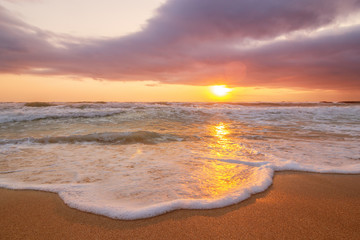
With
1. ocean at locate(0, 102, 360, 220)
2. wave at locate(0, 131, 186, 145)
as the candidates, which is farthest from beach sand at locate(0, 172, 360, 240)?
wave at locate(0, 131, 186, 145)

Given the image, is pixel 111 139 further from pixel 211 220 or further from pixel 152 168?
pixel 211 220

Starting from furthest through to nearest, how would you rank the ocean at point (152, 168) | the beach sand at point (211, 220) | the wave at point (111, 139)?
the wave at point (111, 139)
the ocean at point (152, 168)
the beach sand at point (211, 220)

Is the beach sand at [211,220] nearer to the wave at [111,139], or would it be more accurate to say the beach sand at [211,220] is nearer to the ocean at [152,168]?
the ocean at [152,168]

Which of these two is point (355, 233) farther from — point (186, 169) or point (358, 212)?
point (186, 169)

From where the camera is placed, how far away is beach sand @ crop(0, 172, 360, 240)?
173cm

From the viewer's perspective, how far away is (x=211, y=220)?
6.32ft

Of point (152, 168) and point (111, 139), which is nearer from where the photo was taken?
point (152, 168)

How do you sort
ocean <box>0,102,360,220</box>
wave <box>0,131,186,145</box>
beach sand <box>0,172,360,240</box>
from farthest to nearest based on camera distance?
wave <box>0,131,186,145</box> < ocean <box>0,102,360,220</box> < beach sand <box>0,172,360,240</box>

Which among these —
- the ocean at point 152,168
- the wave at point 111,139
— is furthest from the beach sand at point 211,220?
the wave at point 111,139

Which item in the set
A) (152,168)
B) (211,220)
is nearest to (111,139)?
(152,168)

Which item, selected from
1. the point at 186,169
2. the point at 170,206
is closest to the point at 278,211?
the point at 170,206

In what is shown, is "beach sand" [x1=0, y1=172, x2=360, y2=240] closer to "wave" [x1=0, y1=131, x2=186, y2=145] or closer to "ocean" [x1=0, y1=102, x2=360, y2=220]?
"ocean" [x1=0, y1=102, x2=360, y2=220]

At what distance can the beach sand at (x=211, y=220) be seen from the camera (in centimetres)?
173

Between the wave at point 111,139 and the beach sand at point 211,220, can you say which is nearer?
the beach sand at point 211,220
